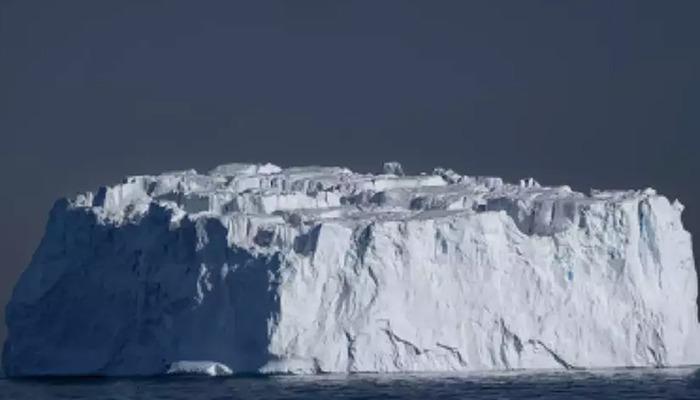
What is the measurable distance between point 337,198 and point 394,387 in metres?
8.54

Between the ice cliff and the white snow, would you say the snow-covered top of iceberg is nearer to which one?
the ice cliff

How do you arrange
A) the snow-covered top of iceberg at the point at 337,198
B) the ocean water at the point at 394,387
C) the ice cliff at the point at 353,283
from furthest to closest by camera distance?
the snow-covered top of iceberg at the point at 337,198, the ice cliff at the point at 353,283, the ocean water at the point at 394,387

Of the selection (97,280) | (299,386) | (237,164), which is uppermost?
(237,164)

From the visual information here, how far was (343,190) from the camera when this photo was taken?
167ft

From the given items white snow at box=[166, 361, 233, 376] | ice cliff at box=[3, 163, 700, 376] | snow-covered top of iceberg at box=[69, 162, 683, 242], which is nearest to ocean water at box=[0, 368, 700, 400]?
white snow at box=[166, 361, 233, 376]

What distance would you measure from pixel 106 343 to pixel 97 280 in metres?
1.50

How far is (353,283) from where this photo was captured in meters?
44.2

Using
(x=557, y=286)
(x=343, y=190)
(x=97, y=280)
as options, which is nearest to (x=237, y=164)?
(x=343, y=190)

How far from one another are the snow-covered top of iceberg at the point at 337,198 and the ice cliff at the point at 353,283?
0.06 m

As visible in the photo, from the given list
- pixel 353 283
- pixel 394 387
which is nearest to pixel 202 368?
pixel 353 283

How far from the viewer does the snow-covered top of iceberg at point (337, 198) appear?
47.1 meters

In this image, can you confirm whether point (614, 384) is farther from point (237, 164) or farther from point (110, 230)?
point (237, 164)

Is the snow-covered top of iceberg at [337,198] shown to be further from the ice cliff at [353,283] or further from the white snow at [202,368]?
the white snow at [202,368]

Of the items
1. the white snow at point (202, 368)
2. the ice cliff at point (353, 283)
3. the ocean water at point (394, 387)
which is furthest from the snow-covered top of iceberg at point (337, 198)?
the ocean water at point (394, 387)
